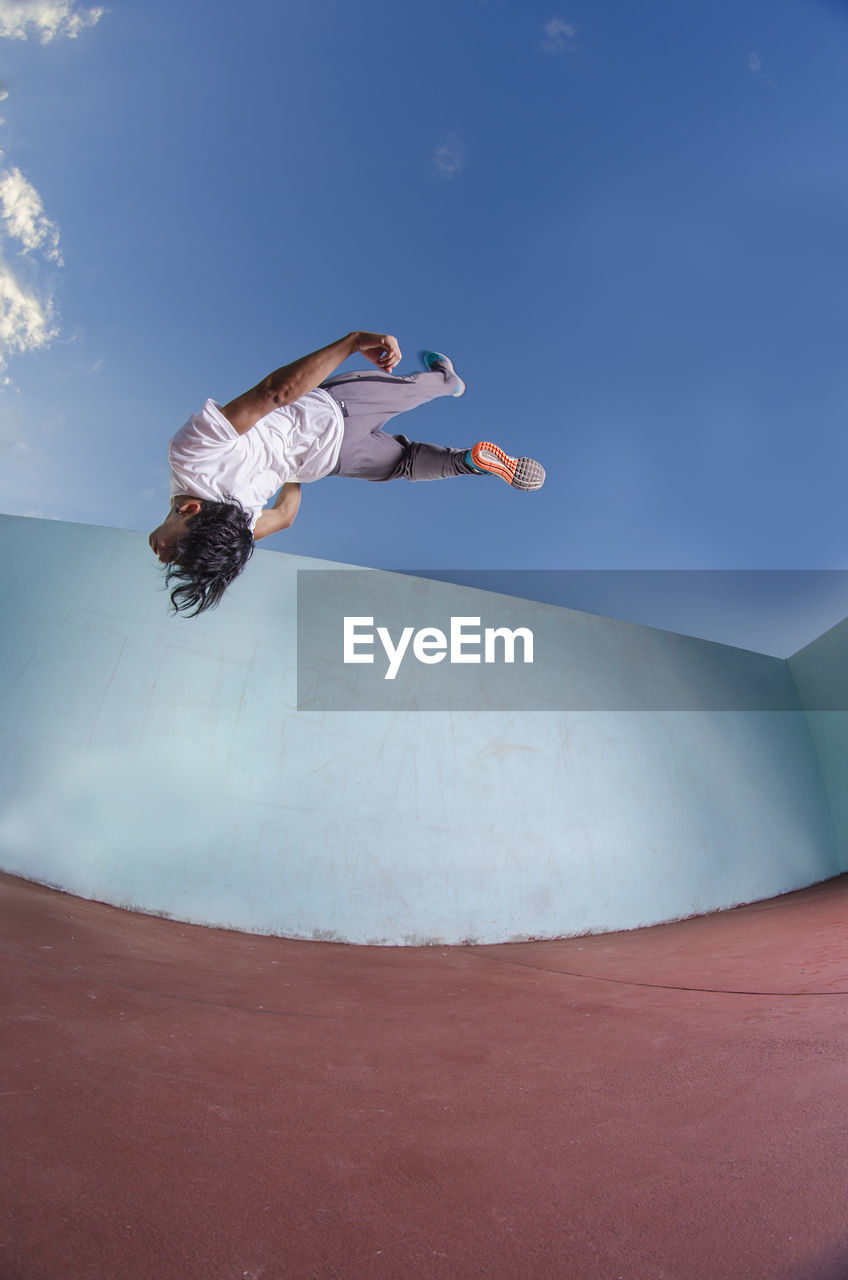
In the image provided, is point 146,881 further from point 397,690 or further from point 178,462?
point 178,462

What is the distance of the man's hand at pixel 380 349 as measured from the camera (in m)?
2.20

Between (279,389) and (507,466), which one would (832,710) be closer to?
(507,466)

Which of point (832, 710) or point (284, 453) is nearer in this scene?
point (284, 453)

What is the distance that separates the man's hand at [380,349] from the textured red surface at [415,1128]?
2.34m

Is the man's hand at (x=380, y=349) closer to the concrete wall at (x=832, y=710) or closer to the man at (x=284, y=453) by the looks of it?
the man at (x=284, y=453)

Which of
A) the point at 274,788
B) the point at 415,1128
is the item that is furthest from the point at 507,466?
the point at 274,788

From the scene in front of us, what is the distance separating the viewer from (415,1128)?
1707 millimetres

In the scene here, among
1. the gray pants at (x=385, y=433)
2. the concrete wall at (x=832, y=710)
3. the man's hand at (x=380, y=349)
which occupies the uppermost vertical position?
the concrete wall at (x=832, y=710)

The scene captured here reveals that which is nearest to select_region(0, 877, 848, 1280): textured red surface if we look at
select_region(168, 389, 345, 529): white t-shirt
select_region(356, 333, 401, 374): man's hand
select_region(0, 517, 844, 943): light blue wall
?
select_region(0, 517, 844, 943): light blue wall

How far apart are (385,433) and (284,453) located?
0.52 meters

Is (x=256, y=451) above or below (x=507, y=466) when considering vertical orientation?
below

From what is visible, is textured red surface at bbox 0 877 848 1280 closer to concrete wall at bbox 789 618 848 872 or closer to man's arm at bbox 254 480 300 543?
man's arm at bbox 254 480 300 543

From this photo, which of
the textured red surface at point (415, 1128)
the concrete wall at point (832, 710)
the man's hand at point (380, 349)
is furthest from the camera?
the concrete wall at point (832, 710)

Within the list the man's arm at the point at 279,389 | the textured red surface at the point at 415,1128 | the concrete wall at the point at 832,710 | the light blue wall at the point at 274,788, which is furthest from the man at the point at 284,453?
the concrete wall at the point at 832,710
